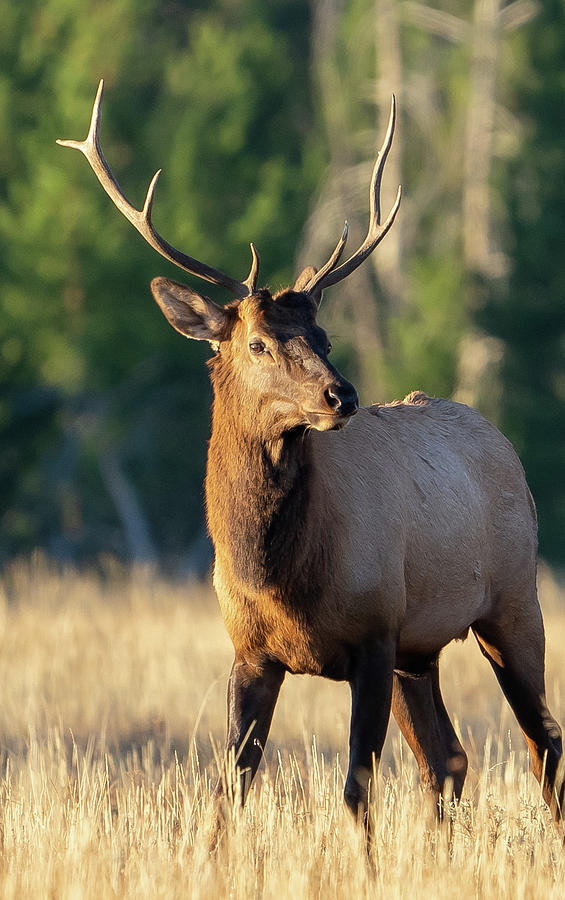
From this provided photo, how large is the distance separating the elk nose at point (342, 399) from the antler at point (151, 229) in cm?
74

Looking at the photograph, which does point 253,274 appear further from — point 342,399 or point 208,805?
point 208,805

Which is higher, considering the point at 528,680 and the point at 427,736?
the point at 528,680

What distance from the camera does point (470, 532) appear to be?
6656mm

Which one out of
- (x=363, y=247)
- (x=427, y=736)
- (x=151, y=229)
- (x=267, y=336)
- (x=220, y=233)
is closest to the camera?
(x=267, y=336)

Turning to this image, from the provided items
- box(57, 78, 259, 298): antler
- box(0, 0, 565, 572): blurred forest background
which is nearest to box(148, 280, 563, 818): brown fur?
box(57, 78, 259, 298): antler

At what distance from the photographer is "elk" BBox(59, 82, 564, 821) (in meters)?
5.82

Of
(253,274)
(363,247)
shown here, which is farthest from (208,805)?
(363,247)

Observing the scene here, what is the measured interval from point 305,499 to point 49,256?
59.8ft

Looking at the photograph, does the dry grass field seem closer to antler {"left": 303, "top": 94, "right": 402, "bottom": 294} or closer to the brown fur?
the brown fur

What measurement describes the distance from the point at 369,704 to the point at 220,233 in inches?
825

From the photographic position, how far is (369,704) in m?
5.84

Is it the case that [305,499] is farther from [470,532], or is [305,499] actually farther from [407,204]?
[407,204]

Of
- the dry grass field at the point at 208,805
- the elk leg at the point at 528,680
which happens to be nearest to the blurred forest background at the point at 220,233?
the dry grass field at the point at 208,805

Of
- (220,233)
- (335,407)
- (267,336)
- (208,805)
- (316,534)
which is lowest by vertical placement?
(208,805)
